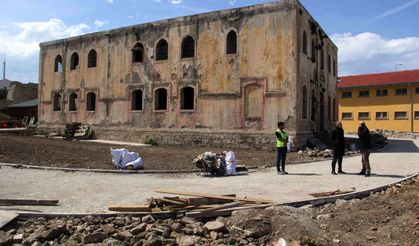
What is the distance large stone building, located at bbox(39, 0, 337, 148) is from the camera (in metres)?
19.9

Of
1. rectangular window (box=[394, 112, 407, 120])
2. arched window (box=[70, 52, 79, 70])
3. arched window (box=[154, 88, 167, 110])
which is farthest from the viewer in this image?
rectangular window (box=[394, 112, 407, 120])

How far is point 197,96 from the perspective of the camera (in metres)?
22.1

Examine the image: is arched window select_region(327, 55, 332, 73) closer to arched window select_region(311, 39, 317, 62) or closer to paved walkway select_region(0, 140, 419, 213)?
arched window select_region(311, 39, 317, 62)

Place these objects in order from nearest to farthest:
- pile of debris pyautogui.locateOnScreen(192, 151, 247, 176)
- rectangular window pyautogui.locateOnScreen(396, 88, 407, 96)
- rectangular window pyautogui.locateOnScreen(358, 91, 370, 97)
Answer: pile of debris pyautogui.locateOnScreen(192, 151, 247, 176)
rectangular window pyautogui.locateOnScreen(396, 88, 407, 96)
rectangular window pyautogui.locateOnScreen(358, 91, 370, 97)

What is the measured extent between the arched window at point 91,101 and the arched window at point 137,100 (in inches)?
155

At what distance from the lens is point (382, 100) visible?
4069cm

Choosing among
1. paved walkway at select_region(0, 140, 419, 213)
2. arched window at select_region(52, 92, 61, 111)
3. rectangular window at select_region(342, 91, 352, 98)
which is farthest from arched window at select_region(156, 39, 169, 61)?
rectangular window at select_region(342, 91, 352, 98)

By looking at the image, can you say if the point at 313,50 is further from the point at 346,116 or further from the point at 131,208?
the point at 346,116

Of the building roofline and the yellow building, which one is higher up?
the building roofline

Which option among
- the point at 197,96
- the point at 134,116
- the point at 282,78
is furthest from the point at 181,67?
the point at 282,78

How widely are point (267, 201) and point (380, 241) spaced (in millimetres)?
2097

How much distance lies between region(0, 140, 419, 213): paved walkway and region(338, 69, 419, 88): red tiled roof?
29.0 m

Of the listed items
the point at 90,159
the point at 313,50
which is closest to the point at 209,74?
the point at 313,50

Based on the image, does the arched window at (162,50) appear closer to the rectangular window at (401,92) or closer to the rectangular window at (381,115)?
the rectangular window at (401,92)
